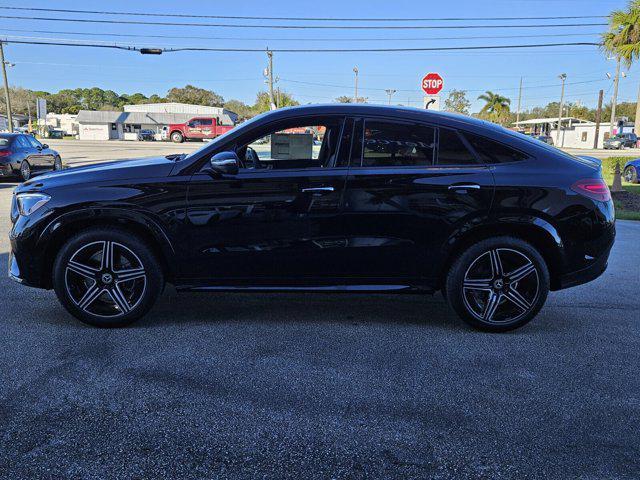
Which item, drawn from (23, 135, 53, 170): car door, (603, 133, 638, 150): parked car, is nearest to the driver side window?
(23, 135, 53, 170): car door

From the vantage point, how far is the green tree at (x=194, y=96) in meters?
120

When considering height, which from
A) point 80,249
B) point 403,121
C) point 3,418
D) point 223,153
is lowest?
point 3,418

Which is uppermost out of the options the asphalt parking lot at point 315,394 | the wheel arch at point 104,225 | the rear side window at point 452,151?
the rear side window at point 452,151

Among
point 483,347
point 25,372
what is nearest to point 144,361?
point 25,372

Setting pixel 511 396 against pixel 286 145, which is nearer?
pixel 511 396

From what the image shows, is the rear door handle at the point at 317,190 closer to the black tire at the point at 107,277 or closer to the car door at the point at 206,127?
the black tire at the point at 107,277

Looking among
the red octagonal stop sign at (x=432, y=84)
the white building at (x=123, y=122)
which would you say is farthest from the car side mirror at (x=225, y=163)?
the white building at (x=123, y=122)

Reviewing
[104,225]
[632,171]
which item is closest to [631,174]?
[632,171]

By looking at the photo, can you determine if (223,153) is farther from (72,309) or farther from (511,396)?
(511,396)

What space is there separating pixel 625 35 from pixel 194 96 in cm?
10519

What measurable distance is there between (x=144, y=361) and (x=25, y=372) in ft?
2.37

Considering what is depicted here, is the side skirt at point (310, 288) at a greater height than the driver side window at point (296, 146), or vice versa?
the driver side window at point (296, 146)

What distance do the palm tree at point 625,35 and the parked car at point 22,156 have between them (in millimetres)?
28927

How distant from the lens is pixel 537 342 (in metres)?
4.09
